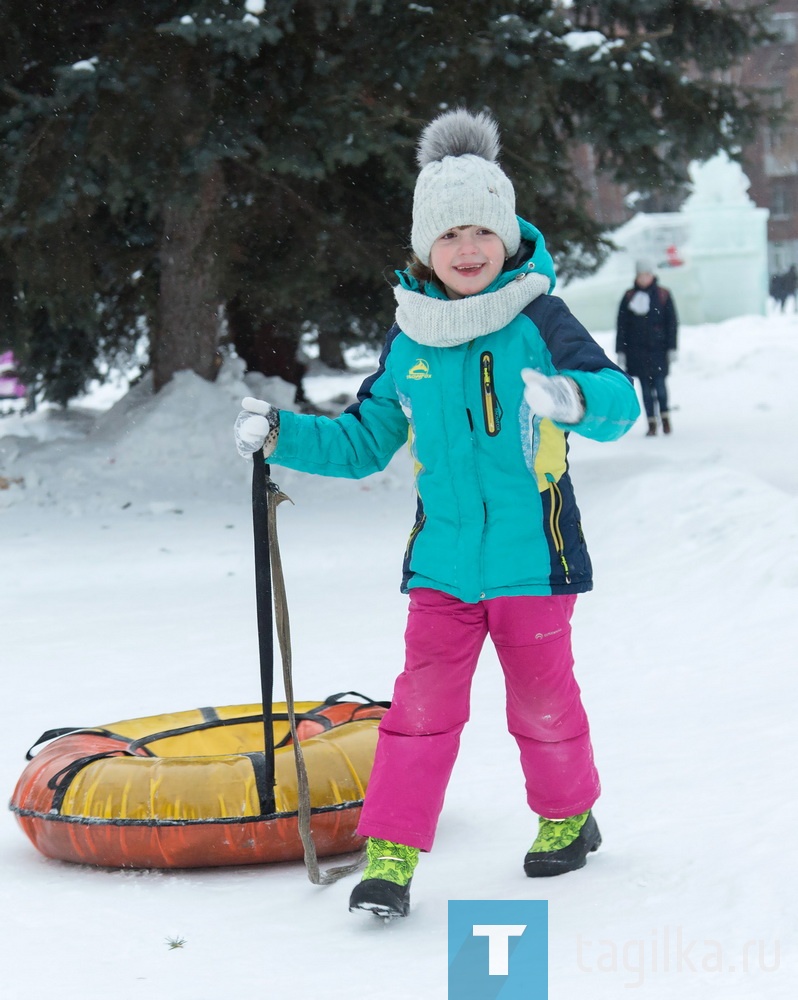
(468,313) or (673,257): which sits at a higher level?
(673,257)

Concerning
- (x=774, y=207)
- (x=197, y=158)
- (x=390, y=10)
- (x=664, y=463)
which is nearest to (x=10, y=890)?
(x=197, y=158)

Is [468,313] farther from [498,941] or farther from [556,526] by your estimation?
[498,941]

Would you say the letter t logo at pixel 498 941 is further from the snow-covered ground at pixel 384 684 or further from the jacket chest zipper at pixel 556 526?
the jacket chest zipper at pixel 556 526

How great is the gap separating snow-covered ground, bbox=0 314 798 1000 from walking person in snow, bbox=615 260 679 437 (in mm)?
468

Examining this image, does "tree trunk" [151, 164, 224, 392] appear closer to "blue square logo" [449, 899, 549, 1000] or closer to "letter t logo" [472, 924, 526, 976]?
"blue square logo" [449, 899, 549, 1000]

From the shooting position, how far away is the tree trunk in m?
10.9

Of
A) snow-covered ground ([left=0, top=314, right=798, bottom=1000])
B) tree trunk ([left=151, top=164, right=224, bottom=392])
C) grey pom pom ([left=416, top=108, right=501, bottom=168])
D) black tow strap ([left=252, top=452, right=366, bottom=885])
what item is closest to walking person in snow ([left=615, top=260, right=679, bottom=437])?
snow-covered ground ([left=0, top=314, right=798, bottom=1000])

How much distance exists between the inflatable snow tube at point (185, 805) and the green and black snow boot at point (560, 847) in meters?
0.59

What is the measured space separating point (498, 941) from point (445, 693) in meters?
0.59

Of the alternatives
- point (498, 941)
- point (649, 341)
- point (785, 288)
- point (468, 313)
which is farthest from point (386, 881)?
point (785, 288)

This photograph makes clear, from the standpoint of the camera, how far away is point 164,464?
1112 cm

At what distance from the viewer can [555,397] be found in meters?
2.78

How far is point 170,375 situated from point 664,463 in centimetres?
447

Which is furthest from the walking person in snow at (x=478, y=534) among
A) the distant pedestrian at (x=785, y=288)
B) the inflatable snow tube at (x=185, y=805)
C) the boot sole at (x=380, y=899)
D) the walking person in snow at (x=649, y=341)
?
the distant pedestrian at (x=785, y=288)
